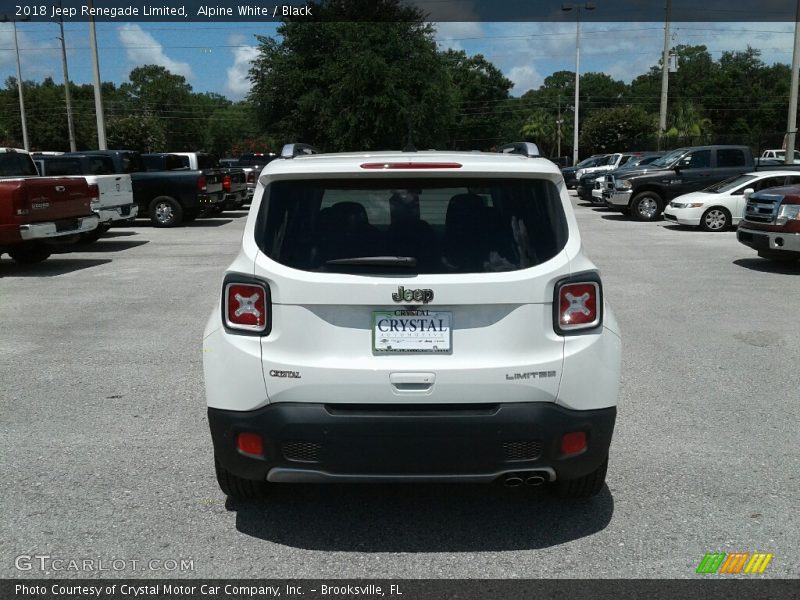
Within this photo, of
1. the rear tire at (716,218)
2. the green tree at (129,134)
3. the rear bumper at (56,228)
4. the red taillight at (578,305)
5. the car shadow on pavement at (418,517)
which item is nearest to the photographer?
the red taillight at (578,305)

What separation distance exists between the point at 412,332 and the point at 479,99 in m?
111

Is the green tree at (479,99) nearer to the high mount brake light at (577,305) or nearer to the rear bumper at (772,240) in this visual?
the rear bumper at (772,240)

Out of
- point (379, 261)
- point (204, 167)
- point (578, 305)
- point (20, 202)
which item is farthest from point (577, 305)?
point (204, 167)

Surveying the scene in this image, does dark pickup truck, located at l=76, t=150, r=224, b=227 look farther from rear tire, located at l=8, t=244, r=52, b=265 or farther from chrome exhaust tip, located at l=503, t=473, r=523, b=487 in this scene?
chrome exhaust tip, located at l=503, t=473, r=523, b=487

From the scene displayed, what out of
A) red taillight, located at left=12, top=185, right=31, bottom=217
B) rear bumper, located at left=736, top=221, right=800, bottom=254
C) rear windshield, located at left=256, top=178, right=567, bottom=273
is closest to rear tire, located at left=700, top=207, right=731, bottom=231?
rear bumper, located at left=736, top=221, right=800, bottom=254

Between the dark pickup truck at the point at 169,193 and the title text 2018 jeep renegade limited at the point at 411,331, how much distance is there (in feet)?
60.6

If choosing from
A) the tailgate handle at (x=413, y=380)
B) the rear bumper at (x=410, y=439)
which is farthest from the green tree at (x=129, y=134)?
the tailgate handle at (x=413, y=380)

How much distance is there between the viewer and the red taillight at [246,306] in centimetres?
352

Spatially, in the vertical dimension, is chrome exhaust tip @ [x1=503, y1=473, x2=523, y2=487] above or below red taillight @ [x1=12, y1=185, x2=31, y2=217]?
below

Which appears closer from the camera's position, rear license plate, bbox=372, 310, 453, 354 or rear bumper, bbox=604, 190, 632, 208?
rear license plate, bbox=372, 310, 453, 354

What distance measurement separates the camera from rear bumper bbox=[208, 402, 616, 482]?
342 cm

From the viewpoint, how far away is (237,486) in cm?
400

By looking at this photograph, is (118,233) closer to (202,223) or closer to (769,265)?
(202,223)

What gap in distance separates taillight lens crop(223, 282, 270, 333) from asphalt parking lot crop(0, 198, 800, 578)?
3.38 ft
